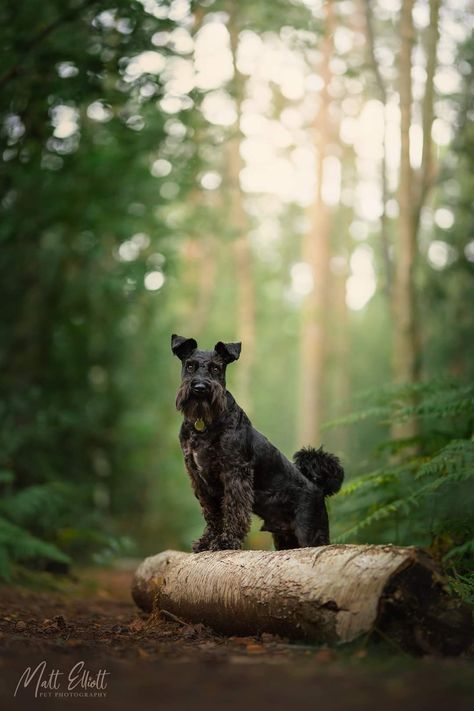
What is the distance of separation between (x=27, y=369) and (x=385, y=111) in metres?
8.45

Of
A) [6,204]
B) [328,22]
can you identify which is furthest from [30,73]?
[328,22]

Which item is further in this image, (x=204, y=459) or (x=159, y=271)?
(x=159, y=271)

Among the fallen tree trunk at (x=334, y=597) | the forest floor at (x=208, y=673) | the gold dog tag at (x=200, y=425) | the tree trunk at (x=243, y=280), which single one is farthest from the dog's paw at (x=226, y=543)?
the tree trunk at (x=243, y=280)

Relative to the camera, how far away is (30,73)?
1008 centimetres

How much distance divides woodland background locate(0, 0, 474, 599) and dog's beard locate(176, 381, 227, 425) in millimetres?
1901

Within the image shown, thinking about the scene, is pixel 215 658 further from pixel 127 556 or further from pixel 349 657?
pixel 127 556

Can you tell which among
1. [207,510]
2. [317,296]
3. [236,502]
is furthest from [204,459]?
[317,296]

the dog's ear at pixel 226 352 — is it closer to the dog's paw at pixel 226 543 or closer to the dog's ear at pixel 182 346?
the dog's ear at pixel 182 346

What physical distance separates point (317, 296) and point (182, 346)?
15489mm

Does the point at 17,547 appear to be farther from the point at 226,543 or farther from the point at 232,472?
the point at 232,472

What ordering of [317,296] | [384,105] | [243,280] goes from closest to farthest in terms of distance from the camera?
1. [384,105]
2. [317,296]
3. [243,280]

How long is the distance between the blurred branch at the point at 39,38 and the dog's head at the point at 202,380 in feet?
15.0

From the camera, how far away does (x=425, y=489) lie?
22.2 ft

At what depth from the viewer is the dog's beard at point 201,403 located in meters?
6.48
